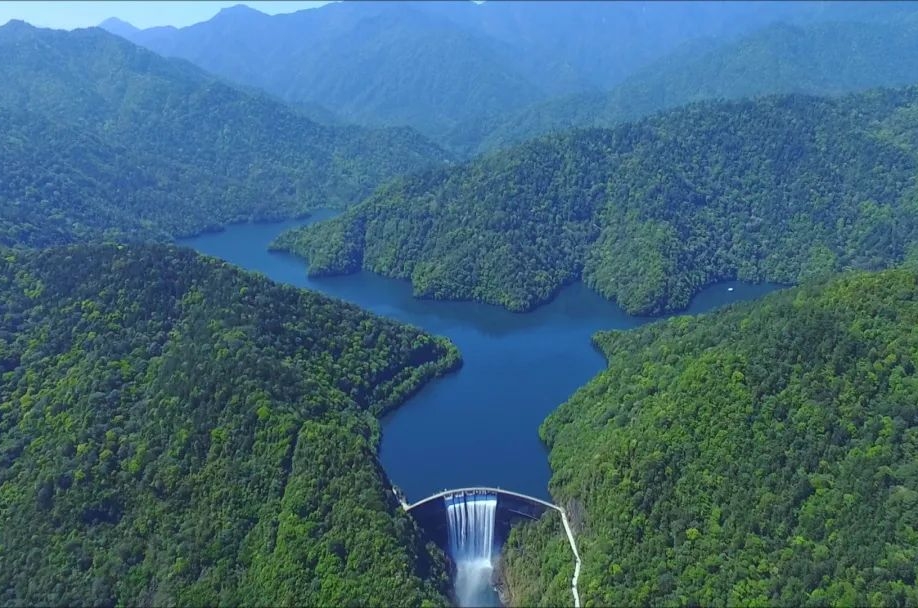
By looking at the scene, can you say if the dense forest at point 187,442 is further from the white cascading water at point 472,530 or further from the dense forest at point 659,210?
the dense forest at point 659,210

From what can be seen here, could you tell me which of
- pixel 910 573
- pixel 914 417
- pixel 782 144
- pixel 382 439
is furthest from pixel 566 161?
pixel 910 573

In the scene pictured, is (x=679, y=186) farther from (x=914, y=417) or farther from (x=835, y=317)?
(x=914, y=417)

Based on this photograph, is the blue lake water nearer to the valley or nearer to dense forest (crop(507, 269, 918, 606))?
the valley

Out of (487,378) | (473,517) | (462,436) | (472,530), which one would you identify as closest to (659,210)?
(487,378)

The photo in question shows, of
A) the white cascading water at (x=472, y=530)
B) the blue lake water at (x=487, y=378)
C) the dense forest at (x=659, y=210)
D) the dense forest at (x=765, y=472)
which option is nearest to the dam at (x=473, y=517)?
the white cascading water at (x=472, y=530)

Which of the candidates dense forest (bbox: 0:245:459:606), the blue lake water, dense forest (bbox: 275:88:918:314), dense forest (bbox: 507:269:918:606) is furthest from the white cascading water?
dense forest (bbox: 275:88:918:314)
